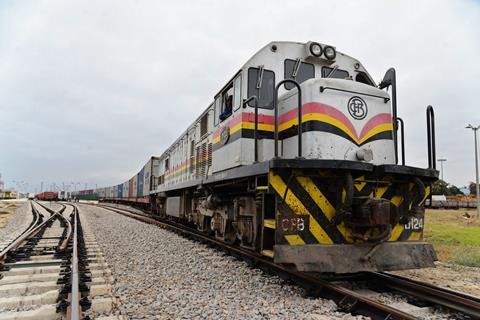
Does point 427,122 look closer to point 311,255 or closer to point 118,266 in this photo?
point 311,255

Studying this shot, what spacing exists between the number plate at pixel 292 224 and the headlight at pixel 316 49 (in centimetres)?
285

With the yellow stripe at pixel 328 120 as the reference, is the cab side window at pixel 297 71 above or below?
above

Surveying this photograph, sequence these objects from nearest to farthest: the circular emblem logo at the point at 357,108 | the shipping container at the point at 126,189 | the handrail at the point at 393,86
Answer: the circular emblem logo at the point at 357,108
the handrail at the point at 393,86
the shipping container at the point at 126,189

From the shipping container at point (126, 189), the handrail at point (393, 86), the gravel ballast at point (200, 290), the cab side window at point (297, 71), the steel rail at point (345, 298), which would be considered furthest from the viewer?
the shipping container at point (126, 189)

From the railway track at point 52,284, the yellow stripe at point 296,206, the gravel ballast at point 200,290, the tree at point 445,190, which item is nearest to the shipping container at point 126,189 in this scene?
the railway track at point 52,284

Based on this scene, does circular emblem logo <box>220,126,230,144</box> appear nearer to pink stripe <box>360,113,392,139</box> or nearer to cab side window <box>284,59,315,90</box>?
cab side window <box>284,59,315,90</box>

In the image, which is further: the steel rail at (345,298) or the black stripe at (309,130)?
the black stripe at (309,130)

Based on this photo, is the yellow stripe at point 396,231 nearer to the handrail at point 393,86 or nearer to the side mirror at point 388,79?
the handrail at point 393,86

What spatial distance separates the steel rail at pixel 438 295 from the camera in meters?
3.56

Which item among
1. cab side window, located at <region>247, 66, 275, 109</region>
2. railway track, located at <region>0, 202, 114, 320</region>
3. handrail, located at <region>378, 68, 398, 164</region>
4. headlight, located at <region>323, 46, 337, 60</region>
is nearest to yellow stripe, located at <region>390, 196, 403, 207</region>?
handrail, located at <region>378, 68, 398, 164</region>

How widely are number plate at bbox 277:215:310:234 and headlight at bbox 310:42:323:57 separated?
9.35 feet

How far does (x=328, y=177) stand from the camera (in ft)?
14.9

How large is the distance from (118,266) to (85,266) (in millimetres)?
488

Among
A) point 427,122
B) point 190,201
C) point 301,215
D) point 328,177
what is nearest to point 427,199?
point 427,122
